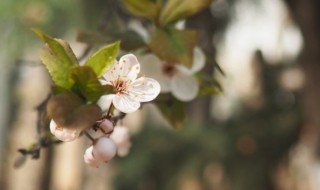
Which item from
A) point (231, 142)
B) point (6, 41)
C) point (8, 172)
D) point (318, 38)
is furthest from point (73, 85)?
point (8, 172)

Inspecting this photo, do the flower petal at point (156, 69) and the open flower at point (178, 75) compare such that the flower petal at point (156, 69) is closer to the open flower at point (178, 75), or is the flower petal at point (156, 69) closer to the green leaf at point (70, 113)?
the open flower at point (178, 75)

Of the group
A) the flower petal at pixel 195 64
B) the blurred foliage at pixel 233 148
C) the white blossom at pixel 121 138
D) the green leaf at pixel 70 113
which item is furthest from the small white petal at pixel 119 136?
the blurred foliage at pixel 233 148

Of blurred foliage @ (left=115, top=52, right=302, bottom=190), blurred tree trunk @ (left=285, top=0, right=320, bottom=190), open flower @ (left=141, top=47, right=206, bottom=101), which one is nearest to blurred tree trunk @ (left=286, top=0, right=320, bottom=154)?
blurred tree trunk @ (left=285, top=0, right=320, bottom=190)

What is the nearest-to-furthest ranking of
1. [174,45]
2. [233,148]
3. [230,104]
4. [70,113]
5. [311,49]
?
[70,113], [174,45], [311,49], [233,148], [230,104]

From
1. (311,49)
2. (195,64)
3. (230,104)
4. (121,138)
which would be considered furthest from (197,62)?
(230,104)

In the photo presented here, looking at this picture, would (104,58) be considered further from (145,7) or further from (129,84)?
(145,7)

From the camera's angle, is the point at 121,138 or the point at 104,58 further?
the point at 121,138
